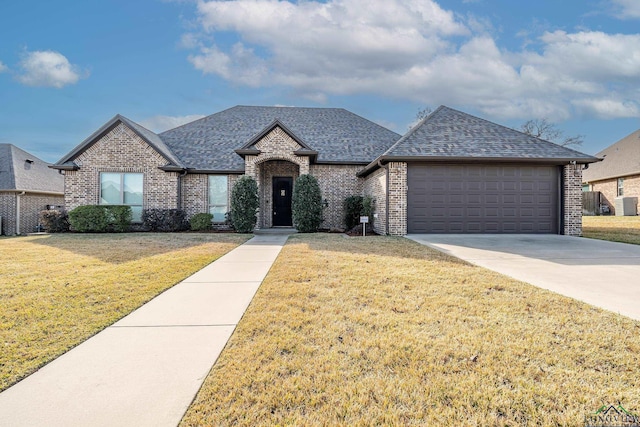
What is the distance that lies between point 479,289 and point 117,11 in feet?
51.1

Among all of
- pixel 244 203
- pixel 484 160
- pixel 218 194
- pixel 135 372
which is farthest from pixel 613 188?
pixel 135 372

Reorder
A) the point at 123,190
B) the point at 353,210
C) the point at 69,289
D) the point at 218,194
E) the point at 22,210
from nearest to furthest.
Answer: the point at 69,289 → the point at 123,190 → the point at 353,210 → the point at 218,194 → the point at 22,210

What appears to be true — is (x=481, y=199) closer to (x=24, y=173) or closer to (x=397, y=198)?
(x=397, y=198)

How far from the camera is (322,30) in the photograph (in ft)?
51.8

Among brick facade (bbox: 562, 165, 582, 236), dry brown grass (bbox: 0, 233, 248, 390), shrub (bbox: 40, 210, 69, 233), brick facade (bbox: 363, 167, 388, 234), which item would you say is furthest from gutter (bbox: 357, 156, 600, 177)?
shrub (bbox: 40, 210, 69, 233)

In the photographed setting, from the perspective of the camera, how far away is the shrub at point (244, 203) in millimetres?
13578

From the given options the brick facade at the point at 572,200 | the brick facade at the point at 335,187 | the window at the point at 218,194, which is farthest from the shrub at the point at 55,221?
the brick facade at the point at 572,200

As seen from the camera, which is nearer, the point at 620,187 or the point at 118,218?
the point at 118,218

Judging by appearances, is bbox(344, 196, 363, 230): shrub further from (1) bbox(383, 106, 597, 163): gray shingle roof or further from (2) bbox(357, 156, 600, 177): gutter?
(1) bbox(383, 106, 597, 163): gray shingle roof

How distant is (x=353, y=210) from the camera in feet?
48.9

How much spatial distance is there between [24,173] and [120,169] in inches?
280

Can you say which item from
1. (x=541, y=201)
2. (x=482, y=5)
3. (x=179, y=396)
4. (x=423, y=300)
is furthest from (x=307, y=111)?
(x=179, y=396)

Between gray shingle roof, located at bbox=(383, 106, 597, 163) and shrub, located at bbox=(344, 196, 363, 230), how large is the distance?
348cm

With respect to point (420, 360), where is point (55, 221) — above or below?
above
